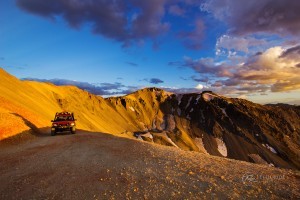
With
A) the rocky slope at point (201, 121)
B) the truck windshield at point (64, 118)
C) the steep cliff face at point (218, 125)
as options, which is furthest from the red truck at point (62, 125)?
the steep cliff face at point (218, 125)

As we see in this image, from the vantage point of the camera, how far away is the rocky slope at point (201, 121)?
4828 inches

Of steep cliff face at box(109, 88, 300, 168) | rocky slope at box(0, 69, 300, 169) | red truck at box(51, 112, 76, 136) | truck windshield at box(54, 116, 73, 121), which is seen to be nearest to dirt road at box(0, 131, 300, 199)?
red truck at box(51, 112, 76, 136)

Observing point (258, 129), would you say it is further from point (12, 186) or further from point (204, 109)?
point (12, 186)

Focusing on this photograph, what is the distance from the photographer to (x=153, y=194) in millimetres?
8859

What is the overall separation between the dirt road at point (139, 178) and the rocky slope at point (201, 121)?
8652 centimetres

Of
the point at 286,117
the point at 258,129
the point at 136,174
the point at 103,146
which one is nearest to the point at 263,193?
the point at 136,174

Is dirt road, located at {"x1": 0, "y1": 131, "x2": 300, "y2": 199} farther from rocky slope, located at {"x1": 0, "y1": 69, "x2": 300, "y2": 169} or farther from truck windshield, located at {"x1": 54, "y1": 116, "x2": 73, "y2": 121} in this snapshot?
rocky slope, located at {"x1": 0, "y1": 69, "x2": 300, "y2": 169}

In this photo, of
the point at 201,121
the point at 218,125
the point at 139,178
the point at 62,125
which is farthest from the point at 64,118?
the point at 201,121

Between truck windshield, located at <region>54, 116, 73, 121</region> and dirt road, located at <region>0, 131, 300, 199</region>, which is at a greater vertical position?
truck windshield, located at <region>54, 116, 73, 121</region>

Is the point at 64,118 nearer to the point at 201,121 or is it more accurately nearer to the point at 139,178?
the point at 139,178

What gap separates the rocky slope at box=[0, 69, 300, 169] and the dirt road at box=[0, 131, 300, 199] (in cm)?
8652

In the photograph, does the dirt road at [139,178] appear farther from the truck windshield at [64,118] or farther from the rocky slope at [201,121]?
the rocky slope at [201,121]

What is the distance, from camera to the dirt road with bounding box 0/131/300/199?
8.98 metres

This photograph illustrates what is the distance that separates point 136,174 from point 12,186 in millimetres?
4970
